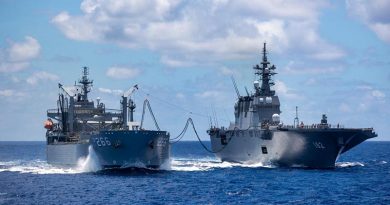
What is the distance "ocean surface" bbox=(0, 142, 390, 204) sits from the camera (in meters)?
49.9

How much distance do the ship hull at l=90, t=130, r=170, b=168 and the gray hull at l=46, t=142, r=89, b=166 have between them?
4.37m

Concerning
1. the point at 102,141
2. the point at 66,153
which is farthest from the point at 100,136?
the point at 66,153

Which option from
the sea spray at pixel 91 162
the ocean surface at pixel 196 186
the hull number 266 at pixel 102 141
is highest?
the hull number 266 at pixel 102 141

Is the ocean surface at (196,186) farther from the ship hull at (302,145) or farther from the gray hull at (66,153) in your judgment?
the ship hull at (302,145)

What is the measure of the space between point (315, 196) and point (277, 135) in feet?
83.6

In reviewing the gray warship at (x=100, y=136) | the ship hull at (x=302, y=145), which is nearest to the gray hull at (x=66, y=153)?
the gray warship at (x=100, y=136)

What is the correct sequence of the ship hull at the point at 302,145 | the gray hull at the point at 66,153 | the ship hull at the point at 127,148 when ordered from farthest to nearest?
the gray hull at the point at 66,153 → the ship hull at the point at 302,145 → the ship hull at the point at 127,148

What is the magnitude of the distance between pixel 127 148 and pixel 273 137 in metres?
18.6

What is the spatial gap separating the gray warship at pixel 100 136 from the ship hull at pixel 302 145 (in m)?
12.9

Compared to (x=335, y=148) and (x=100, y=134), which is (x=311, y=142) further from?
(x=100, y=134)

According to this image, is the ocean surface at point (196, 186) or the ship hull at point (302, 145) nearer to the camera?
the ocean surface at point (196, 186)

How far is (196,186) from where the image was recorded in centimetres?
5972

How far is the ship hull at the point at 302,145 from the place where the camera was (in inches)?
2918

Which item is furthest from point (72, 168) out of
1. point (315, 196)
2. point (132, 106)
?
point (315, 196)
